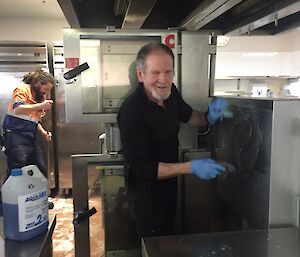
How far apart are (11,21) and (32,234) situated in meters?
3.67

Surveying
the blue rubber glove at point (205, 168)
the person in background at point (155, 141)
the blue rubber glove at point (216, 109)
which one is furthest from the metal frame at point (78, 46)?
the blue rubber glove at point (205, 168)

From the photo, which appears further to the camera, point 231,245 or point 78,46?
point 78,46

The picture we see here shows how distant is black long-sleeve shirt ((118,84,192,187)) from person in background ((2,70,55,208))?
1.80 metres

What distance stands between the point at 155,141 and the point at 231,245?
2.05 feet

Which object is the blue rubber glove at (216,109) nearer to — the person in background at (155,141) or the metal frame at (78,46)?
the person in background at (155,141)

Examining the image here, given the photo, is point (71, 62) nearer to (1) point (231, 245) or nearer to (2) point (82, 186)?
(2) point (82, 186)

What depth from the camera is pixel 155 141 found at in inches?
57.1

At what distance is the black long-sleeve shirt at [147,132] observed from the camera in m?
1.36

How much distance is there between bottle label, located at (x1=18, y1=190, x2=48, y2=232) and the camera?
964 millimetres

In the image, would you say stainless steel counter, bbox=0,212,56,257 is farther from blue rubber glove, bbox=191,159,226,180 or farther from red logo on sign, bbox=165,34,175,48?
red logo on sign, bbox=165,34,175,48

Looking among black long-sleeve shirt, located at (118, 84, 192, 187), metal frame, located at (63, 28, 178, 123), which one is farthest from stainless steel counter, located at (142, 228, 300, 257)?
metal frame, located at (63, 28, 178, 123)

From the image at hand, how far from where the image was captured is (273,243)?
943mm

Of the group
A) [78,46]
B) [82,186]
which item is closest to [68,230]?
[82,186]

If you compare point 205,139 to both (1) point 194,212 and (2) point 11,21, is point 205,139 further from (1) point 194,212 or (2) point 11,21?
(2) point 11,21
